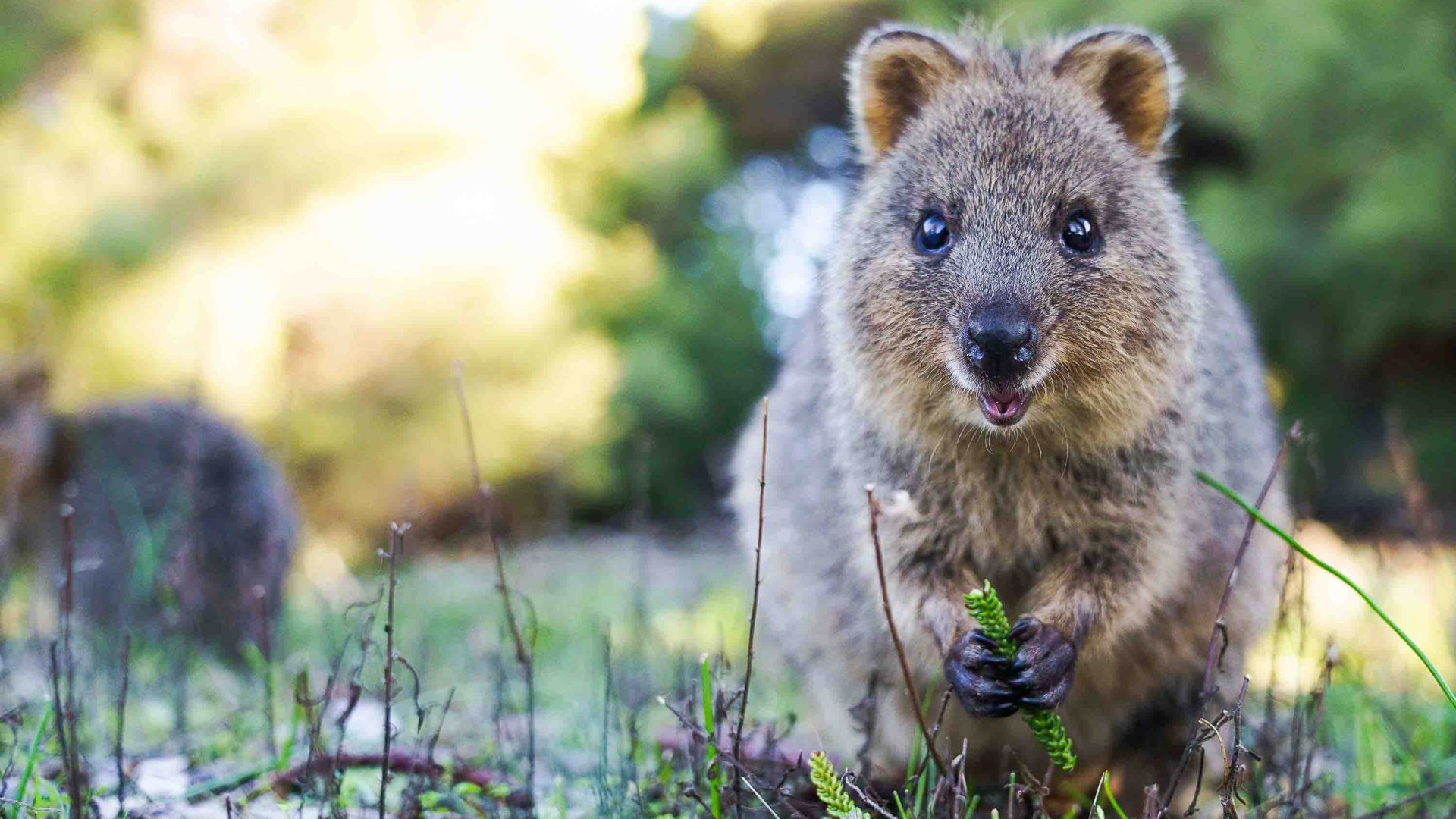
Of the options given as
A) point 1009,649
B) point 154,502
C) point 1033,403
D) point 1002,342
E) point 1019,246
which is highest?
point 1019,246

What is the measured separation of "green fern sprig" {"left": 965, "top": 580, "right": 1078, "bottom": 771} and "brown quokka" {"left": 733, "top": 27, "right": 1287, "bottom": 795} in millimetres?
44

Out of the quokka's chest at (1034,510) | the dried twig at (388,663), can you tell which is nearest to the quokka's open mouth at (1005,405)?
the quokka's chest at (1034,510)

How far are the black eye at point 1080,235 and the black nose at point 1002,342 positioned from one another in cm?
34

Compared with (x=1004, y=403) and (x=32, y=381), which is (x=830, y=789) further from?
(x=32, y=381)

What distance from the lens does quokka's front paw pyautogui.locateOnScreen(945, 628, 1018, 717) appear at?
8.08 ft

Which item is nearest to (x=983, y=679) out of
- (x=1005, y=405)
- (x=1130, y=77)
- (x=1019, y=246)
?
(x=1005, y=405)

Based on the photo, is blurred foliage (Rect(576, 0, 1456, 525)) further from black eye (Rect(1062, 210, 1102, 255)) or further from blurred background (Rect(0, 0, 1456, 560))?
black eye (Rect(1062, 210, 1102, 255))

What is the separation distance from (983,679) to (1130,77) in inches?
64.6

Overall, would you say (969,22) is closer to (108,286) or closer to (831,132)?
(108,286)

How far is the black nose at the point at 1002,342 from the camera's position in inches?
96.9

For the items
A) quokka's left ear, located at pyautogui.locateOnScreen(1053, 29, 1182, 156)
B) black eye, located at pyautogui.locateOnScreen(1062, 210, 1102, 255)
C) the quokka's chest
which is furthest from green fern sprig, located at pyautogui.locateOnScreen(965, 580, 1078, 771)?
quokka's left ear, located at pyautogui.locateOnScreen(1053, 29, 1182, 156)

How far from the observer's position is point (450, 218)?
9.67 metres

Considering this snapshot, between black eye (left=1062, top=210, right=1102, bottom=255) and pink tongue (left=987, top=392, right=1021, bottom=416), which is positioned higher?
black eye (left=1062, top=210, right=1102, bottom=255)

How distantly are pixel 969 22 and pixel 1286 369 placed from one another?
830 centimetres
